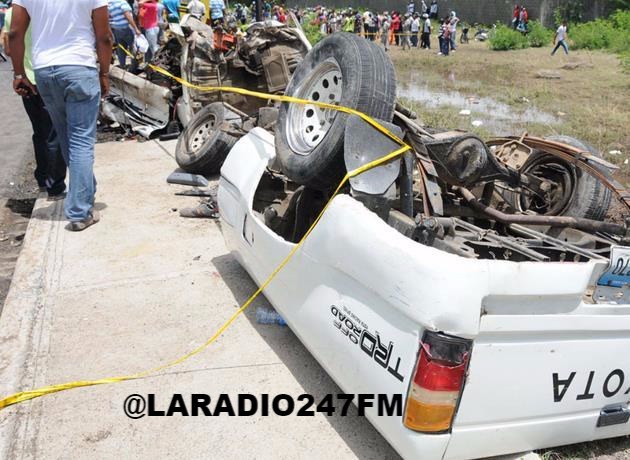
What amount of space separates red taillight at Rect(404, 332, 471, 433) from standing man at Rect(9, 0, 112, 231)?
12.3 feet

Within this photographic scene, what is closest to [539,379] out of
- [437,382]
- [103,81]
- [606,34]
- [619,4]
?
[437,382]

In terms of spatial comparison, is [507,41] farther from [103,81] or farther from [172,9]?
[103,81]

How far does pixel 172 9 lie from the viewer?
1388 cm

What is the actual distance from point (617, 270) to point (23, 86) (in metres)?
4.96

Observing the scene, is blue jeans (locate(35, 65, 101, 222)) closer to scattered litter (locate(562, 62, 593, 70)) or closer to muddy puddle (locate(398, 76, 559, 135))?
muddy puddle (locate(398, 76, 559, 135))

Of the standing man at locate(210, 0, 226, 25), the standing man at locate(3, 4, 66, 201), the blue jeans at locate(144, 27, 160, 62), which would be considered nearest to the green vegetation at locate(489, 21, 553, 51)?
the standing man at locate(210, 0, 226, 25)

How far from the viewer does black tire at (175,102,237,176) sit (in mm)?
6152

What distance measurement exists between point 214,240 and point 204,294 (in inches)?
38.8

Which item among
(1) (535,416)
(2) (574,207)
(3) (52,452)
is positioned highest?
(2) (574,207)

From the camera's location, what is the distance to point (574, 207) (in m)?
3.54

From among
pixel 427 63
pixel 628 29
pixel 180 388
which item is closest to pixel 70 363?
pixel 180 388

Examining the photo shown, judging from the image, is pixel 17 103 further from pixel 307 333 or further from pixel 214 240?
pixel 307 333

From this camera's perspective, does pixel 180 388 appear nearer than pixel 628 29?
Yes

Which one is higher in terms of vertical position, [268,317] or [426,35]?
[426,35]
